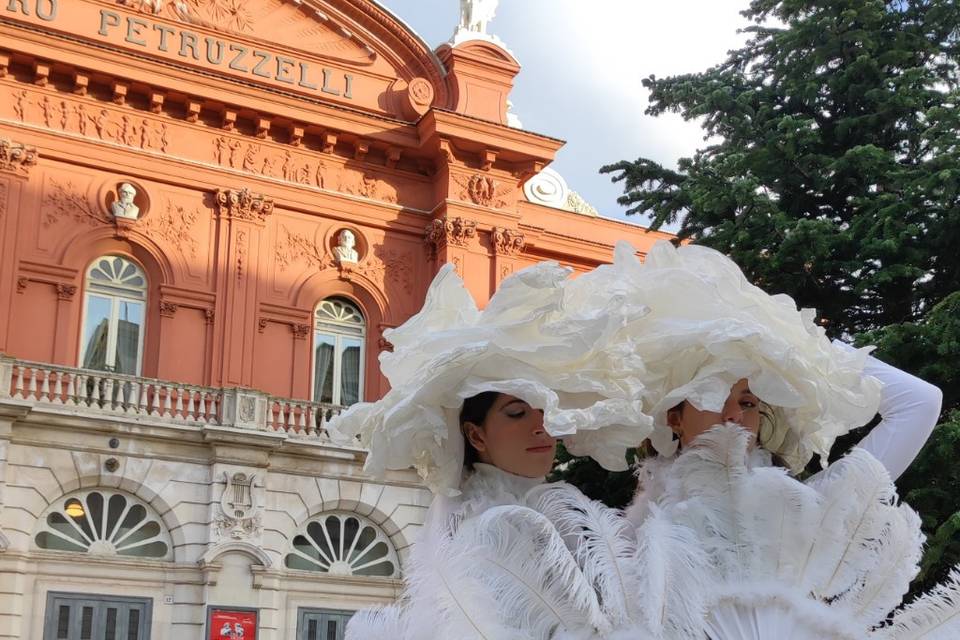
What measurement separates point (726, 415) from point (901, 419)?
1.68 feet

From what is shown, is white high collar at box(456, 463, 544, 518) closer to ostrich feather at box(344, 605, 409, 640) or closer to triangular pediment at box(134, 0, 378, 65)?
ostrich feather at box(344, 605, 409, 640)

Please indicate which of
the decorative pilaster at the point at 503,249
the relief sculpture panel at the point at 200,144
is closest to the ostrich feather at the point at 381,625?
the relief sculpture panel at the point at 200,144

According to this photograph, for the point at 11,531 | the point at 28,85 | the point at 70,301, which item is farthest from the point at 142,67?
the point at 11,531

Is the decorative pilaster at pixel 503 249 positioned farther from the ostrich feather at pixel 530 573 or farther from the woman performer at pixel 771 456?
the ostrich feather at pixel 530 573

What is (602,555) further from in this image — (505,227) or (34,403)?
(505,227)

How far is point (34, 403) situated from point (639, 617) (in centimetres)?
1489

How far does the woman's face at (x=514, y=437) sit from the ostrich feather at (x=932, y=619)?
86 centimetres

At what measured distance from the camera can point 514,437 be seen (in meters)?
2.81

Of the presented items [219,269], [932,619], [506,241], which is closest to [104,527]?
[219,269]

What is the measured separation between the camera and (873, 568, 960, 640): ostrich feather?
2.31 meters

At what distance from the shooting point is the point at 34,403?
1577 centimetres

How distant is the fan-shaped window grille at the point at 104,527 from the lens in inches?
631

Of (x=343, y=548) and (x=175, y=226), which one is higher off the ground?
(x=175, y=226)

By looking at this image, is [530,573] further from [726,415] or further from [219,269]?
[219,269]
